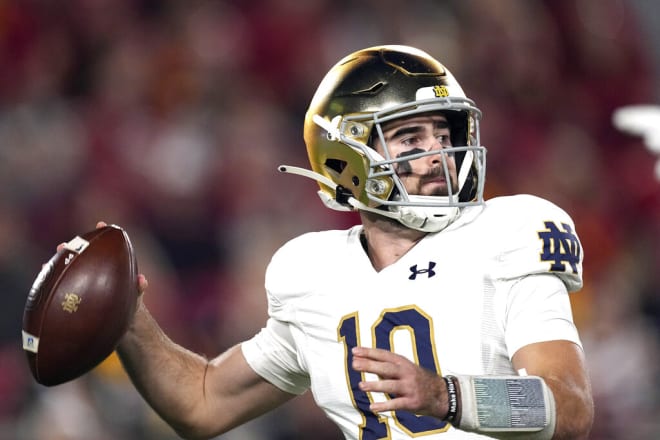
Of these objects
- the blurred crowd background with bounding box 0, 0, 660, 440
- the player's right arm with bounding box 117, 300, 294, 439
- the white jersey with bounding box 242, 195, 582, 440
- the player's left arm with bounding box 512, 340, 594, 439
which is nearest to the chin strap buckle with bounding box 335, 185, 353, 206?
the white jersey with bounding box 242, 195, 582, 440

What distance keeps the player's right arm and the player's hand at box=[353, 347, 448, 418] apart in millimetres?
893

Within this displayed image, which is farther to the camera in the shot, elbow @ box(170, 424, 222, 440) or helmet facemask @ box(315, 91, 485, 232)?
elbow @ box(170, 424, 222, 440)

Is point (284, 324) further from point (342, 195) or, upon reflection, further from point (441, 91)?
point (441, 91)

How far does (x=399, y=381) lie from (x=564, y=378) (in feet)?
1.27

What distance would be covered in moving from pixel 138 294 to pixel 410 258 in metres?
0.60

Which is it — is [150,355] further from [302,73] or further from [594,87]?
[594,87]

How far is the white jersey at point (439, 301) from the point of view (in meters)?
2.10

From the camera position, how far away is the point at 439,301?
2.15m

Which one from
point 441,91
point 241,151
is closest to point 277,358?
point 441,91

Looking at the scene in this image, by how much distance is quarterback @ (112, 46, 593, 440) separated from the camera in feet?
6.49

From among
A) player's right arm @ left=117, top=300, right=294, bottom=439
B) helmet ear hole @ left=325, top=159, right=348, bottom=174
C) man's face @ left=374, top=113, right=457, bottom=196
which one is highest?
man's face @ left=374, top=113, right=457, bottom=196

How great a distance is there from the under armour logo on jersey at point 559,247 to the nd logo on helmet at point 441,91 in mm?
357

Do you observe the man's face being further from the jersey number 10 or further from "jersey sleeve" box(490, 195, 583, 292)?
the jersey number 10

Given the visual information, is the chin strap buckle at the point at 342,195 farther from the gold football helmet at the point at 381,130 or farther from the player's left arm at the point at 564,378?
the player's left arm at the point at 564,378
